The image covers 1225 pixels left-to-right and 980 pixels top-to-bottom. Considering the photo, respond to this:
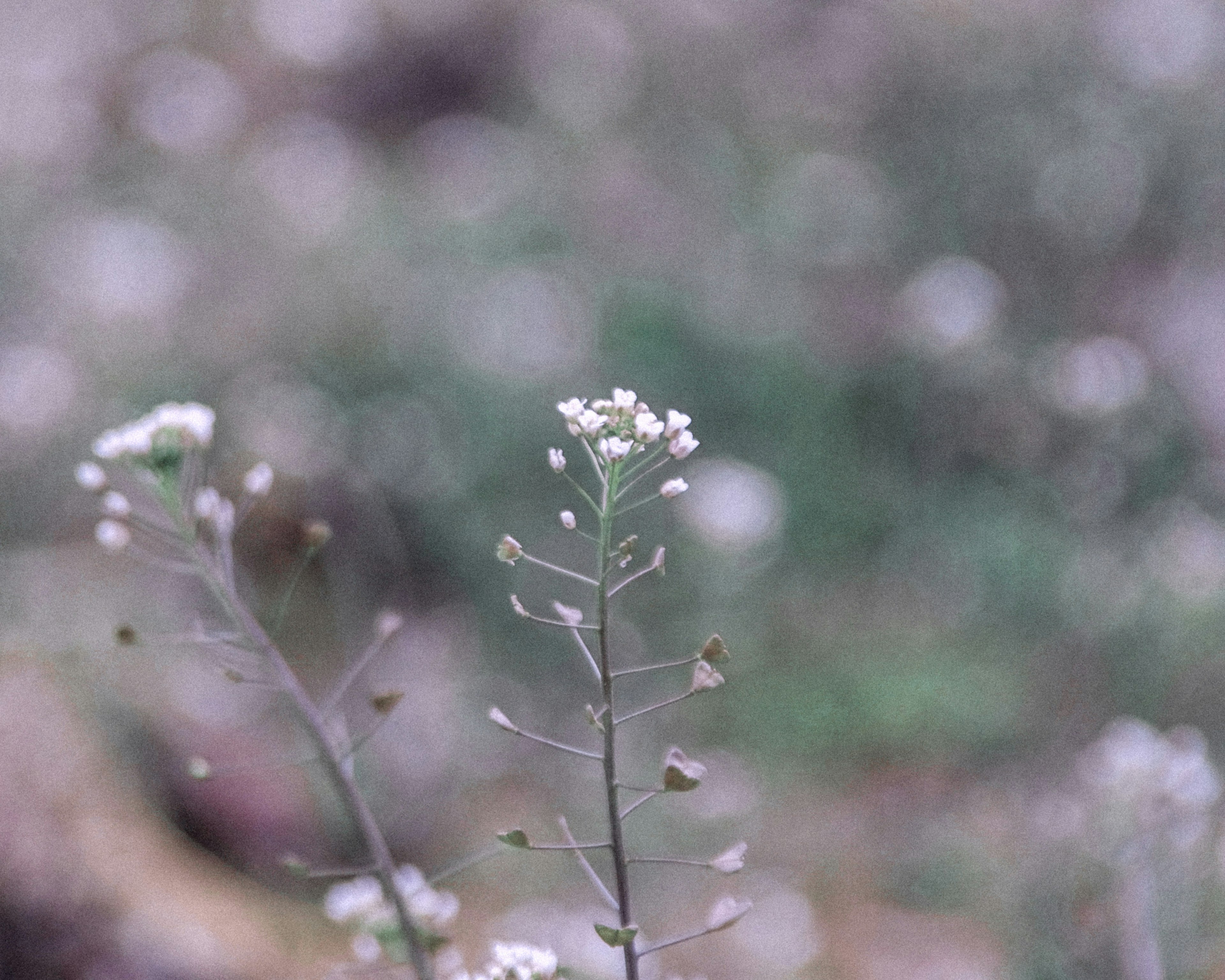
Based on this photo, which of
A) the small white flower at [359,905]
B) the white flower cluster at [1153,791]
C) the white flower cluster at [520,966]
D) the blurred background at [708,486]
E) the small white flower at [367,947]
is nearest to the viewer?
the white flower cluster at [520,966]

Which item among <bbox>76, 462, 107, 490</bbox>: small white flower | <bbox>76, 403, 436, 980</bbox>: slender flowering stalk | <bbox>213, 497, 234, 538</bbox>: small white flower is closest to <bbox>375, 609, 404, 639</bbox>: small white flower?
<bbox>76, 403, 436, 980</bbox>: slender flowering stalk

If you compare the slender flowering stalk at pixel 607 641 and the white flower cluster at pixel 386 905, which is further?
the white flower cluster at pixel 386 905

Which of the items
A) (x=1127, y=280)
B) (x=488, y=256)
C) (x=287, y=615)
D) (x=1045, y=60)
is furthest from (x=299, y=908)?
(x=1045, y=60)

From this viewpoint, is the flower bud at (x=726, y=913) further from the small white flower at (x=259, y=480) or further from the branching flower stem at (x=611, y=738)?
the small white flower at (x=259, y=480)

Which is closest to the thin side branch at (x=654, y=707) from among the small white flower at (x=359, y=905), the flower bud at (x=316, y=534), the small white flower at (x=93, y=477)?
the flower bud at (x=316, y=534)

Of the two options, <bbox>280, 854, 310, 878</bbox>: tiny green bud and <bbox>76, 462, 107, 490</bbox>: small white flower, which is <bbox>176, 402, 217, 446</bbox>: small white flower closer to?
<bbox>76, 462, 107, 490</bbox>: small white flower

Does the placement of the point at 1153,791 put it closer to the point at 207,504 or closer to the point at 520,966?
the point at 520,966

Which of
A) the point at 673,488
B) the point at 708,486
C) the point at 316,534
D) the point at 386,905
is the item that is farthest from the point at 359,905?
the point at 708,486
